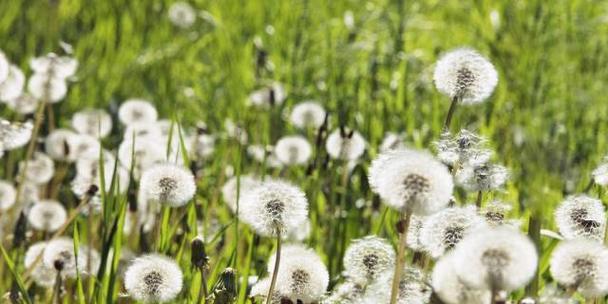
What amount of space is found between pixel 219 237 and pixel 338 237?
1.40 ft

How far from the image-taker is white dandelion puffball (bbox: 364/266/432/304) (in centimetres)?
144

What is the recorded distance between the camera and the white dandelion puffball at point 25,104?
3.14 meters

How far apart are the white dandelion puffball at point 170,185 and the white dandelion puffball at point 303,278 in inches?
13.1

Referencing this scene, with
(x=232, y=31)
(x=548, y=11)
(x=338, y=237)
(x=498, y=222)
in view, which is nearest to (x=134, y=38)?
(x=232, y=31)

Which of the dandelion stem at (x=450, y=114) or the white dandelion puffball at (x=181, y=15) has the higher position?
the white dandelion puffball at (x=181, y=15)

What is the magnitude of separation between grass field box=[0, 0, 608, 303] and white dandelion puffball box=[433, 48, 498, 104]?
1.87 ft

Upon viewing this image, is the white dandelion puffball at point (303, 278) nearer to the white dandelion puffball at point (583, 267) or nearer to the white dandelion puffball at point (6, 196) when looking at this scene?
the white dandelion puffball at point (583, 267)

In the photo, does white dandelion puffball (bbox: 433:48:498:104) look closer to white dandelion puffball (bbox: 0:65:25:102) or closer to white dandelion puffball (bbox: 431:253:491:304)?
white dandelion puffball (bbox: 431:253:491:304)

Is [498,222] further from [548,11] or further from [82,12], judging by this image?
[82,12]

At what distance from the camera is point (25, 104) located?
3172 millimetres

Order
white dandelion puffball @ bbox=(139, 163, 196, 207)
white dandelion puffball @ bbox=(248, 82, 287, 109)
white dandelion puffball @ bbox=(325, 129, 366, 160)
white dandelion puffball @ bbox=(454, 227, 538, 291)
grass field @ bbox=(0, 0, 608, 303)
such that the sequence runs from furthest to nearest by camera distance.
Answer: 1. white dandelion puffball @ bbox=(248, 82, 287, 109)
2. grass field @ bbox=(0, 0, 608, 303)
3. white dandelion puffball @ bbox=(325, 129, 366, 160)
4. white dandelion puffball @ bbox=(139, 163, 196, 207)
5. white dandelion puffball @ bbox=(454, 227, 538, 291)

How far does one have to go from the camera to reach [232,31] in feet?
Result: 16.0

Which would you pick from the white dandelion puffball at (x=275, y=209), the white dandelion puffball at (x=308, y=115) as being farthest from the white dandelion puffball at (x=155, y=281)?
the white dandelion puffball at (x=308, y=115)

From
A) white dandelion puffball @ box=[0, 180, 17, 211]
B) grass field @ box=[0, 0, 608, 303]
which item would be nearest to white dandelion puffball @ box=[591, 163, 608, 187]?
grass field @ box=[0, 0, 608, 303]
